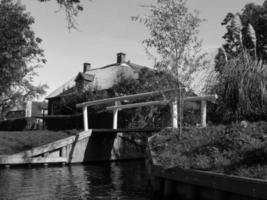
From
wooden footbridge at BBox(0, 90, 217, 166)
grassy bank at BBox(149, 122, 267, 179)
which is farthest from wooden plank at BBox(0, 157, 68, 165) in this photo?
grassy bank at BBox(149, 122, 267, 179)

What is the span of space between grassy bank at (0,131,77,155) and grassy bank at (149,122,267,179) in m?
11.1

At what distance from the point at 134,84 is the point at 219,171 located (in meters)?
25.7

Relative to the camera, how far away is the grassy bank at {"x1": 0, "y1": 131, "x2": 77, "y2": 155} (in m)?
22.1

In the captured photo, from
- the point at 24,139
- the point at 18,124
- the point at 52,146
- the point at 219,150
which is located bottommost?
the point at 52,146

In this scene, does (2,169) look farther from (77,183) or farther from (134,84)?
(134,84)

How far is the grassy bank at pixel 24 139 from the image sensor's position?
22109 mm

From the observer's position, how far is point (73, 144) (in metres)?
22.8

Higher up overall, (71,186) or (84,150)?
(84,150)

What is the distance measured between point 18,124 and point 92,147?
558 inches

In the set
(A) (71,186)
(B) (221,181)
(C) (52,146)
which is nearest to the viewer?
(B) (221,181)

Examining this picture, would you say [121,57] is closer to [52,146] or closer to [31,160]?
[52,146]

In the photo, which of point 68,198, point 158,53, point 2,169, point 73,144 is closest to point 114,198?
point 68,198

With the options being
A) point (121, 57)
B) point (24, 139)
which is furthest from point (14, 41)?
point (121, 57)

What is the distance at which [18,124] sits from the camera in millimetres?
36188
